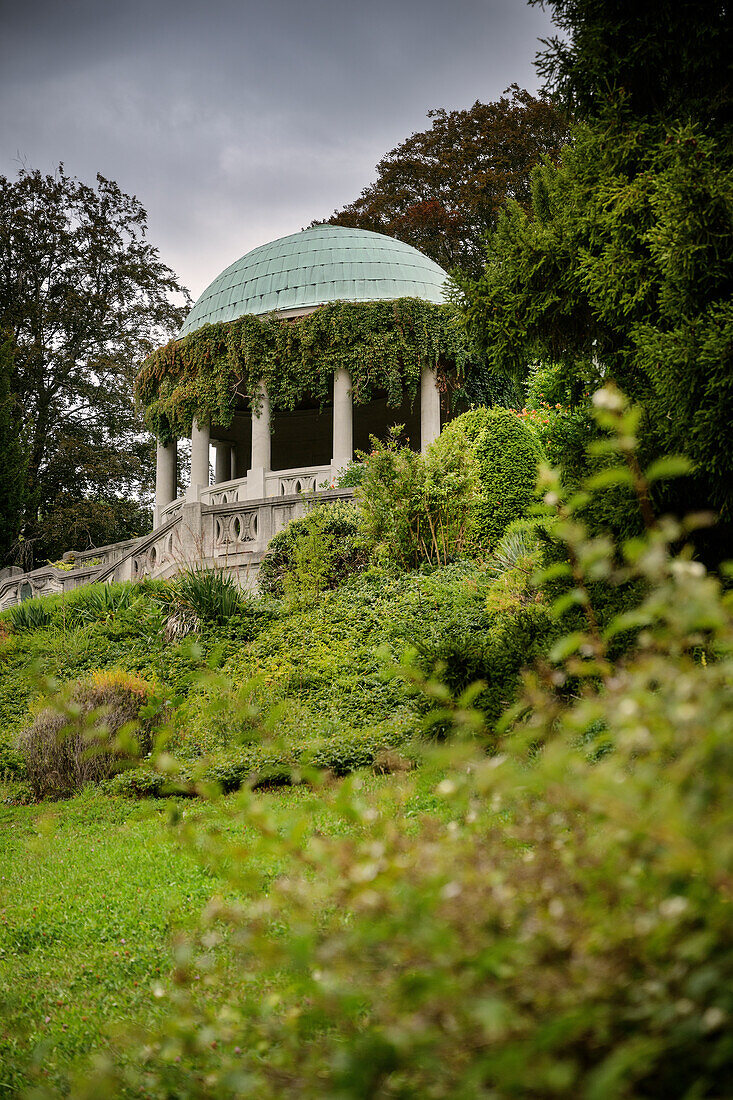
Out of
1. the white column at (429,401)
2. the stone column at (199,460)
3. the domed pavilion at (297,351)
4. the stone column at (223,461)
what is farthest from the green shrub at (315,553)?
the stone column at (223,461)

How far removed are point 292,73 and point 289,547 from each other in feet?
29.5

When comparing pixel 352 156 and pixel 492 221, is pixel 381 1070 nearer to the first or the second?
pixel 492 221

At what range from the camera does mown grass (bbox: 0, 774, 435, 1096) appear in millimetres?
3035

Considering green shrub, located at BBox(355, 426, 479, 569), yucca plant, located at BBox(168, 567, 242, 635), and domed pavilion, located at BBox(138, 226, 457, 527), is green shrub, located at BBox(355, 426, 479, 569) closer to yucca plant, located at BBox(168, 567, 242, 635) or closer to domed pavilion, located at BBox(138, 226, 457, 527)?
yucca plant, located at BBox(168, 567, 242, 635)

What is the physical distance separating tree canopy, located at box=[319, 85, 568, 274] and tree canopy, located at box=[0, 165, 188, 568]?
8320 mm

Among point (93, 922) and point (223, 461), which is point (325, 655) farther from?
point (223, 461)

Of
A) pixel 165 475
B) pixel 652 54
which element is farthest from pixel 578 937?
pixel 165 475

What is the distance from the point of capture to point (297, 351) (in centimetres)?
1909

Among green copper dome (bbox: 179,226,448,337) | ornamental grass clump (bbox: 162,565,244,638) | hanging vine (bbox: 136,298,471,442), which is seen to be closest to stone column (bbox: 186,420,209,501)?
hanging vine (bbox: 136,298,471,442)

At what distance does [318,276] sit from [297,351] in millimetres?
2566

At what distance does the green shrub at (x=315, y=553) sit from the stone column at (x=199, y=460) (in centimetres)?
755

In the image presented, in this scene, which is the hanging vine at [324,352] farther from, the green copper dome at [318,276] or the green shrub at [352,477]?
the green shrub at [352,477]

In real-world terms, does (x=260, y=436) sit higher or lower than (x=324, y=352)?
lower

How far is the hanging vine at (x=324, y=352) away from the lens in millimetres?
18797
